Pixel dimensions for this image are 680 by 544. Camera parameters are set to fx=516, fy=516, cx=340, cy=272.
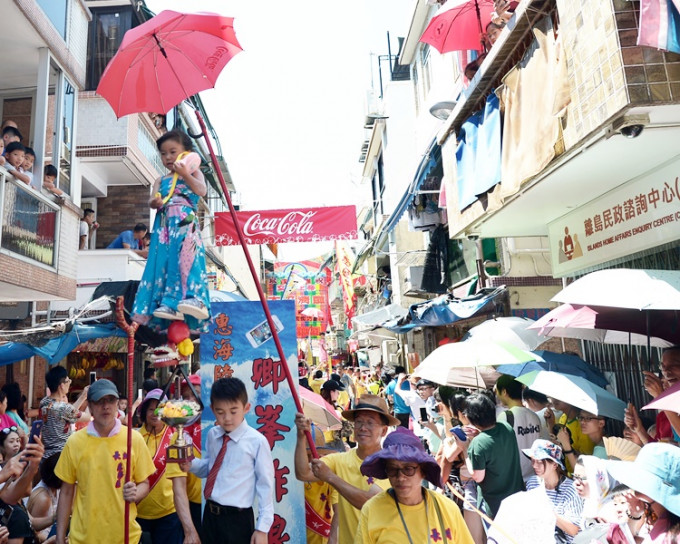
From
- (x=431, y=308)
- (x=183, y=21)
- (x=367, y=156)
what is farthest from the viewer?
(x=367, y=156)

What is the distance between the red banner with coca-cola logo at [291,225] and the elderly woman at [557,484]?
4.49m

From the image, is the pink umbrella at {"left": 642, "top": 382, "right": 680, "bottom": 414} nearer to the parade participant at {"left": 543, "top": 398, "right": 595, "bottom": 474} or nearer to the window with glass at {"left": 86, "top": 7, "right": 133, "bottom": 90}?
the parade participant at {"left": 543, "top": 398, "right": 595, "bottom": 474}

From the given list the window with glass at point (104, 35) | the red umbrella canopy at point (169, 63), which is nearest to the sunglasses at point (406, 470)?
the red umbrella canopy at point (169, 63)

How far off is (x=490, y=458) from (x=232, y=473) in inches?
88.3

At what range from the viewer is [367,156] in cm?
2578

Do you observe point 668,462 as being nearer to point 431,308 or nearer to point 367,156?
point 431,308

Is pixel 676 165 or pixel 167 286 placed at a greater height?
pixel 676 165

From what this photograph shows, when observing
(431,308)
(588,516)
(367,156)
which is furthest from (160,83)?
(367,156)

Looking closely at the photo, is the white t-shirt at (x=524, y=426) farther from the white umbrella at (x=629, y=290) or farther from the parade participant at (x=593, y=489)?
the white umbrella at (x=629, y=290)

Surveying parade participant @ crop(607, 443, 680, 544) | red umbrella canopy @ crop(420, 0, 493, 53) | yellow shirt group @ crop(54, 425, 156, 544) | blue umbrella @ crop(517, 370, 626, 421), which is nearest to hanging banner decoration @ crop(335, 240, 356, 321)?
red umbrella canopy @ crop(420, 0, 493, 53)

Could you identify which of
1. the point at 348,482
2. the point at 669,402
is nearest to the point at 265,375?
the point at 348,482

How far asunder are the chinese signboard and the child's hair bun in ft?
14.6

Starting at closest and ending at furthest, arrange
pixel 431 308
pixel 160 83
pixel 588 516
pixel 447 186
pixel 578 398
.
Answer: pixel 588 516, pixel 160 83, pixel 578 398, pixel 447 186, pixel 431 308

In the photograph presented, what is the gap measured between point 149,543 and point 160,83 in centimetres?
363
